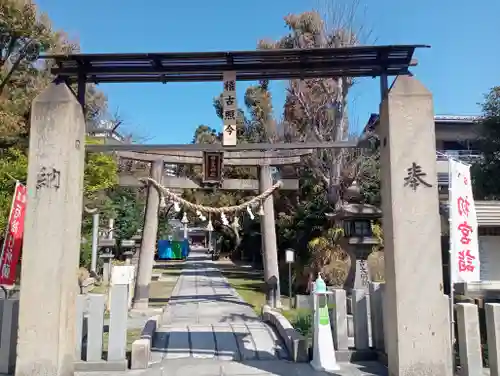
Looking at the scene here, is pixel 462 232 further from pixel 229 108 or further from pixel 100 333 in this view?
pixel 100 333

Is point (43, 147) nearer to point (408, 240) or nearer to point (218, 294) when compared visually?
point (408, 240)

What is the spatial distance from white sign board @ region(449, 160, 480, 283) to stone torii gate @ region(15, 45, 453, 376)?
786 millimetres

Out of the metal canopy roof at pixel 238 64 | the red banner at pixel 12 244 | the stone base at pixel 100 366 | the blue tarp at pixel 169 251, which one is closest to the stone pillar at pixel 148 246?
the red banner at pixel 12 244

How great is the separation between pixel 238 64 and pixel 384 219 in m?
3.24

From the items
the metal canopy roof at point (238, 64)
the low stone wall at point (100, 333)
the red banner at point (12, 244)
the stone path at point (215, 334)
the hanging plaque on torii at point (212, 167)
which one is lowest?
the stone path at point (215, 334)

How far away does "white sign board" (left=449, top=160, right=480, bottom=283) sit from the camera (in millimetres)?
6301

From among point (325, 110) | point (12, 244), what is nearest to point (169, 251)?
point (325, 110)

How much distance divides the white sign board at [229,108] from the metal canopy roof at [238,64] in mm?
135

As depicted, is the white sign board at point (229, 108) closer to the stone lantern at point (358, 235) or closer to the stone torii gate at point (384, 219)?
the stone torii gate at point (384, 219)

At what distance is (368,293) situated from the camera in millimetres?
7289

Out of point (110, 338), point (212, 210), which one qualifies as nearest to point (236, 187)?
point (212, 210)

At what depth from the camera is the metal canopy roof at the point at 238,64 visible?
6.27 meters

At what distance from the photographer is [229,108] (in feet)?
23.4

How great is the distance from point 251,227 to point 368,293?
25.9 metres
